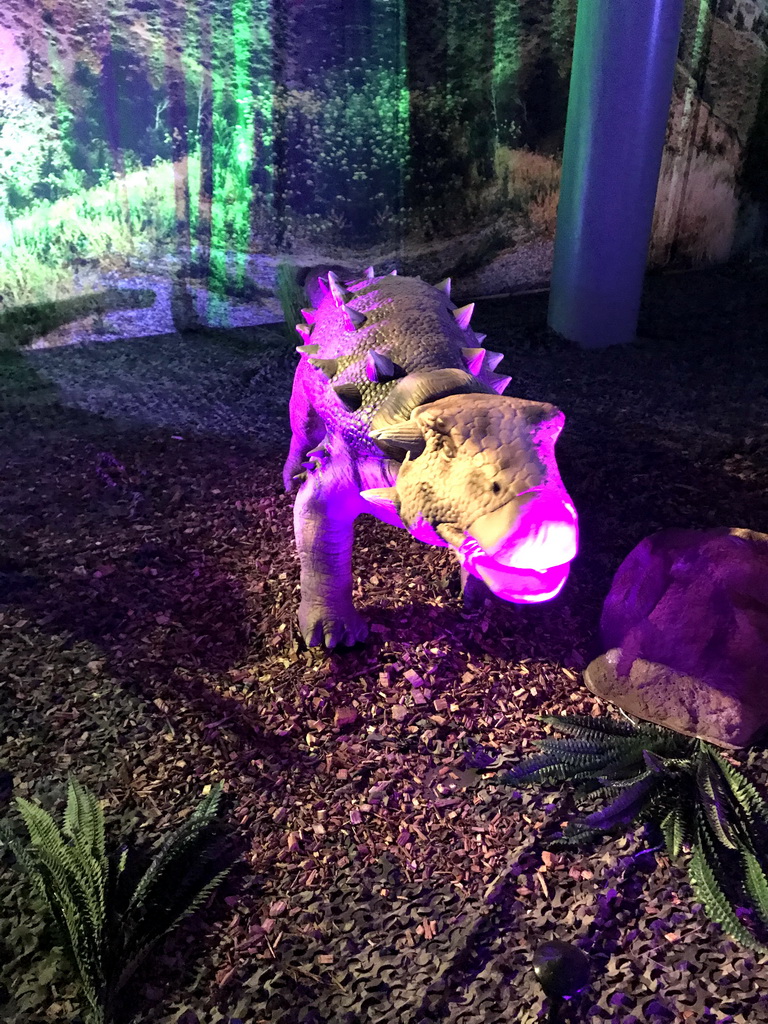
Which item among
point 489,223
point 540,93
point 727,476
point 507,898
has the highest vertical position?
point 540,93

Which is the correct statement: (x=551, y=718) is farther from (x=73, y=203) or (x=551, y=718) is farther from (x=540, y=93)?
(x=540, y=93)

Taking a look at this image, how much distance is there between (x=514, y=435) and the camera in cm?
187

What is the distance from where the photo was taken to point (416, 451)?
205 centimetres

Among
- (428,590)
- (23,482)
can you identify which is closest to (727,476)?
(428,590)

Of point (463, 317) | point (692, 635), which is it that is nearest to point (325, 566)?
point (463, 317)

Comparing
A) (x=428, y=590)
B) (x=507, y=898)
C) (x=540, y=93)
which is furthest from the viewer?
(x=540, y=93)

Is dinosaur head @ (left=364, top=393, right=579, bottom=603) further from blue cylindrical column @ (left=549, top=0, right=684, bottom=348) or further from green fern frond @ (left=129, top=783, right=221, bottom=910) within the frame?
blue cylindrical column @ (left=549, top=0, right=684, bottom=348)

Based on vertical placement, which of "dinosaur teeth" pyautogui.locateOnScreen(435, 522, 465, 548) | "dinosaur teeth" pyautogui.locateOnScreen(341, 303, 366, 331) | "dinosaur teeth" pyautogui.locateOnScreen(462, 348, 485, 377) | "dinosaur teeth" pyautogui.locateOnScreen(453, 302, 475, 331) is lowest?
"dinosaur teeth" pyautogui.locateOnScreen(435, 522, 465, 548)

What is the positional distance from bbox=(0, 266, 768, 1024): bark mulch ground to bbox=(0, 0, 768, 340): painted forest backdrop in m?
1.56

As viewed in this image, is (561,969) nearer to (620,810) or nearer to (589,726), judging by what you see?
(620,810)

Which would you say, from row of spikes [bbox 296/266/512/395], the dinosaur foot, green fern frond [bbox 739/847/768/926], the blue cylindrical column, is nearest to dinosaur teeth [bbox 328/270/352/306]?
row of spikes [bbox 296/266/512/395]

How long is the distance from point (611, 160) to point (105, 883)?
18.3ft

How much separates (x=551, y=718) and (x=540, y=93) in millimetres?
5956

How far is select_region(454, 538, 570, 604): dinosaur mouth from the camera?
176 cm
